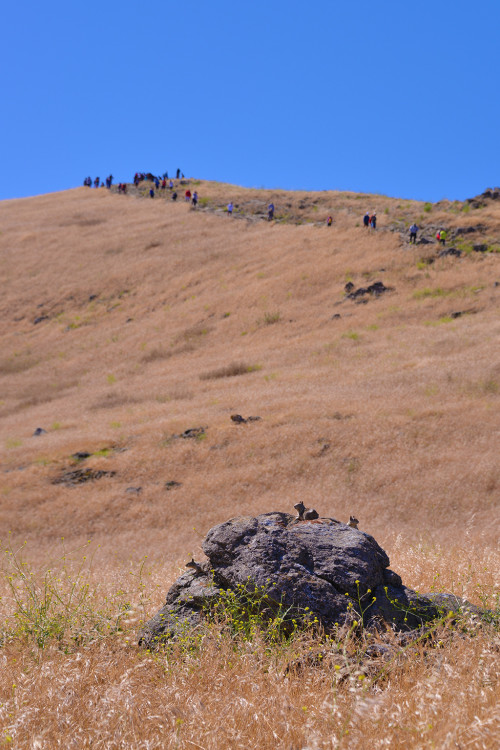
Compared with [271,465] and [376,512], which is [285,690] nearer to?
[376,512]

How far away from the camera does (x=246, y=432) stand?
75.9 ft

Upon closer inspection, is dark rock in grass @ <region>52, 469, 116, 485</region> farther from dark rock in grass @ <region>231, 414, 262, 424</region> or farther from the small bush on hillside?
the small bush on hillside

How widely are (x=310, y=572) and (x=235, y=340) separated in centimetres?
3068

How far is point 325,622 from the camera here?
219 inches

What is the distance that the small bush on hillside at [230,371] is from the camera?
31.3 m

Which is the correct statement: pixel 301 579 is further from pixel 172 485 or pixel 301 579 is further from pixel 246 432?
pixel 246 432

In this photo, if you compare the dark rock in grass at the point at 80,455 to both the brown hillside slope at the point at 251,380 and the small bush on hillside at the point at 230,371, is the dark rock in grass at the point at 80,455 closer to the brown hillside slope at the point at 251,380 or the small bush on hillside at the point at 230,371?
the brown hillside slope at the point at 251,380

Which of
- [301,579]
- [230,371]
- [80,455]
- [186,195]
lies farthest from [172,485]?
[186,195]

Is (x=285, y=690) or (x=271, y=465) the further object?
(x=271, y=465)

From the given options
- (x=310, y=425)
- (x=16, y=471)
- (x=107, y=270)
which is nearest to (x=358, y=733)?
(x=310, y=425)

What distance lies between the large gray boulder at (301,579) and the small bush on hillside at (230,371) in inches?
966

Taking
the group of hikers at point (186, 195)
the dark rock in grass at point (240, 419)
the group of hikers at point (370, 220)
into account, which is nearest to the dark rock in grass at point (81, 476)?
the dark rock in grass at point (240, 419)

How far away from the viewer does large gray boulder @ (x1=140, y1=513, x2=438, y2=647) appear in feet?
18.5

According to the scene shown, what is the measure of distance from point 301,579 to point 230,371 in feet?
84.9
